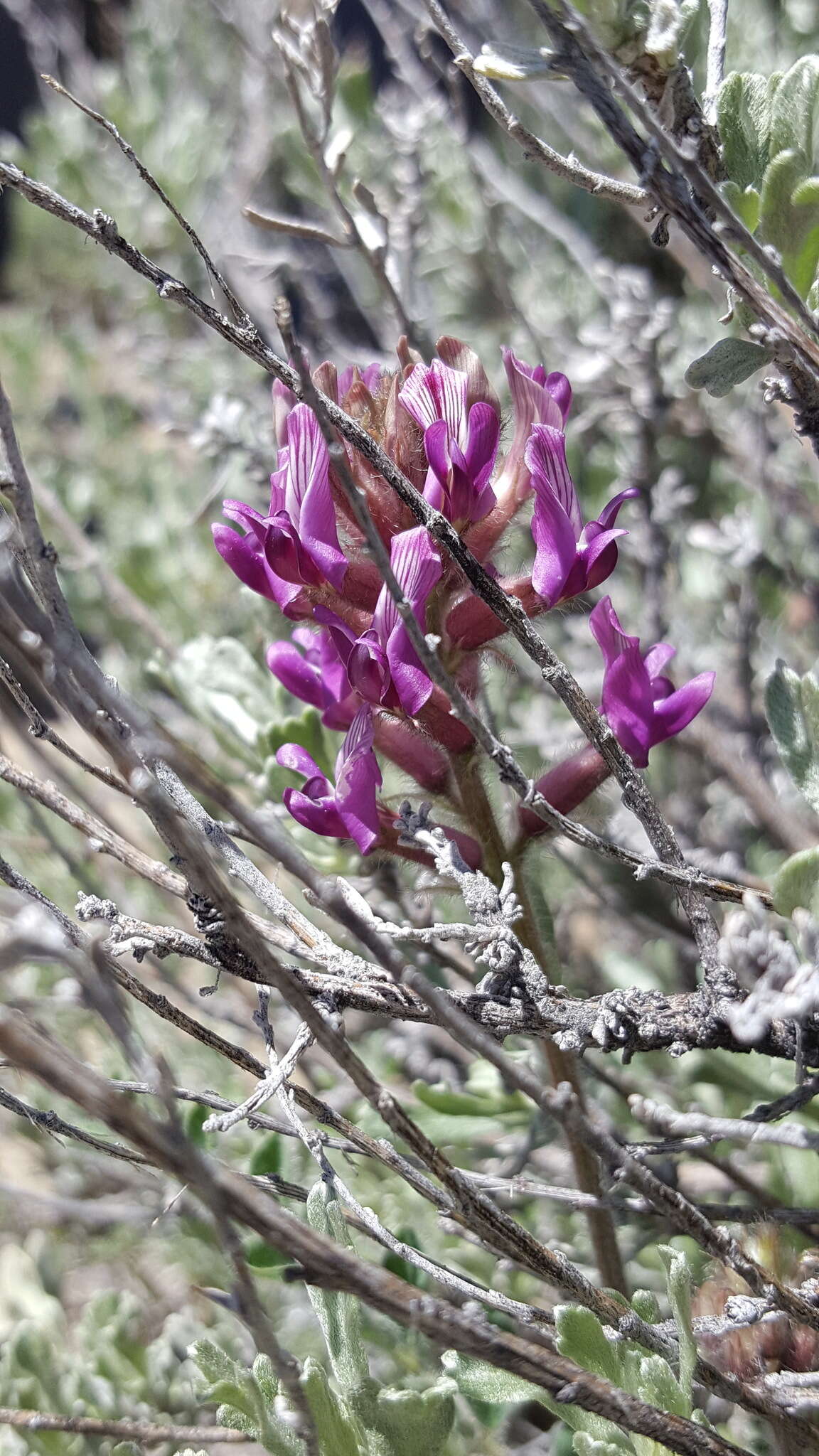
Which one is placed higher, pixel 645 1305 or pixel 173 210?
pixel 173 210

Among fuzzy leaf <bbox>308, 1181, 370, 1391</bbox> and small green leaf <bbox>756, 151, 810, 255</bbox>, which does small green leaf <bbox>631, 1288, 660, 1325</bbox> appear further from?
small green leaf <bbox>756, 151, 810, 255</bbox>

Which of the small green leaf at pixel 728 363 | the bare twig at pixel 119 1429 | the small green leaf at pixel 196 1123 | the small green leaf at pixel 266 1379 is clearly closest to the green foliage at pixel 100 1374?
the bare twig at pixel 119 1429

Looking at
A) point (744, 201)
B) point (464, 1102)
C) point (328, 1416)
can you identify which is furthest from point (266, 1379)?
point (744, 201)

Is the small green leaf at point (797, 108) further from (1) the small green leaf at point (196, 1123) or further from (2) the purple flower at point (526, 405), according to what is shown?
(1) the small green leaf at point (196, 1123)

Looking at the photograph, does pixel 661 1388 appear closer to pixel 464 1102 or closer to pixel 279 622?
pixel 464 1102

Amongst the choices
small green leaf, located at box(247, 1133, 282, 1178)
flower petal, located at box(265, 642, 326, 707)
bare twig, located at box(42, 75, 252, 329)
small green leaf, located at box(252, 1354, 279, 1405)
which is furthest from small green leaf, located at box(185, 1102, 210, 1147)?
bare twig, located at box(42, 75, 252, 329)

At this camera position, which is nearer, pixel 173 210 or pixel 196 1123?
pixel 173 210

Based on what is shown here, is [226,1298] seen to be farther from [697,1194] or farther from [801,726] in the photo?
[697,1194]
